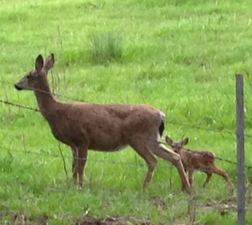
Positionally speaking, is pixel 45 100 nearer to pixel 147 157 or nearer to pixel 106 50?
pixel 147 157

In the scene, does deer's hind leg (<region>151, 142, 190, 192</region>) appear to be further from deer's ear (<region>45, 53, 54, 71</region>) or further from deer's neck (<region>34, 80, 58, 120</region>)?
deer's ear (<region>45, 53, 54, 71</region>)

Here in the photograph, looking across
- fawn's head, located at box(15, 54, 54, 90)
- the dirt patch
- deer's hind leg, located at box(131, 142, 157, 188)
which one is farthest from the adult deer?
the dirt patch

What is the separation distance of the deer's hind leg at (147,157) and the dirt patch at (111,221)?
1355mm

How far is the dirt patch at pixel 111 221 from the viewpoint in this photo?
9.72 meters

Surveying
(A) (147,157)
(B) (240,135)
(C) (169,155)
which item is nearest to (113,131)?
(A) (147,157)

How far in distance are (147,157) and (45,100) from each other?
1371 mm

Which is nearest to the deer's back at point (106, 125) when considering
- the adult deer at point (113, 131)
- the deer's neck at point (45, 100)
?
the adult deer at point (113, 131)

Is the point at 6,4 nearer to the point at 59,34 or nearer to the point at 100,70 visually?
the point at 59,34

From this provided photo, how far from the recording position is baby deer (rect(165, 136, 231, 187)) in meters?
11.2

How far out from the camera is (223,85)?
15.7m

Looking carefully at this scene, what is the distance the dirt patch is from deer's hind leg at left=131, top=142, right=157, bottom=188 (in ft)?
4.45

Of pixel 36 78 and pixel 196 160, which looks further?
pixel 36 78

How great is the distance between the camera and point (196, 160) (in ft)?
37.3

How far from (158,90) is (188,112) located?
1.39 metres
